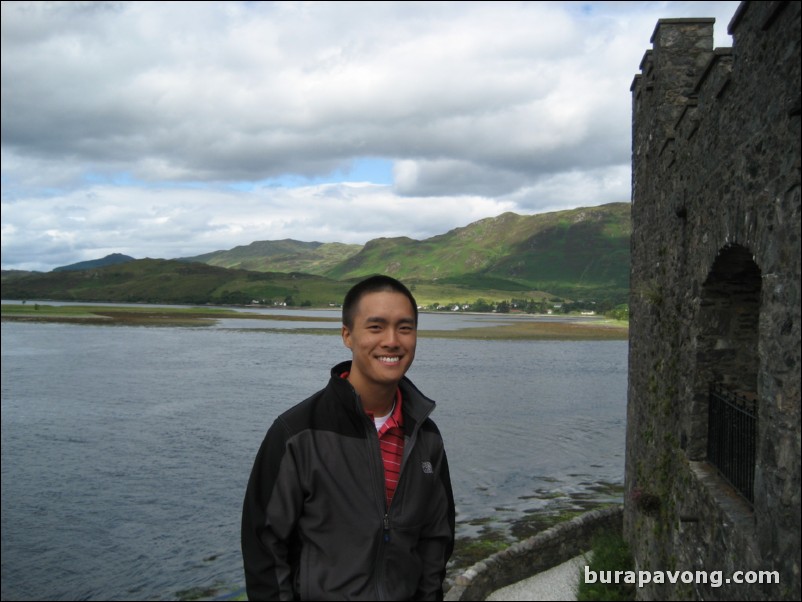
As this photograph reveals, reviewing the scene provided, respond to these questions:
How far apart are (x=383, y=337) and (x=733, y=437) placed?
5.42m

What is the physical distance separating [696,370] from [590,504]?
14.0 meters

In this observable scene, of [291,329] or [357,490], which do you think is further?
[291,329]

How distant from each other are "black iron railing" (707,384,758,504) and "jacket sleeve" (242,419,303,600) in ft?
16.5

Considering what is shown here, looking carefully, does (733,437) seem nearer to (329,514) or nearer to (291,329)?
(329,514)

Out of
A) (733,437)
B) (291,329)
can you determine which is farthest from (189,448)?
(291,329)

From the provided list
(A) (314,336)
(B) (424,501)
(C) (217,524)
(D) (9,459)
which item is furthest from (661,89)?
(A) (314,336)

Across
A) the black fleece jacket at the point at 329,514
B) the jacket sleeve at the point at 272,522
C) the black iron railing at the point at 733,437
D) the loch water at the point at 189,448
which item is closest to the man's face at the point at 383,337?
the black fleece jacket at the point at 329,514

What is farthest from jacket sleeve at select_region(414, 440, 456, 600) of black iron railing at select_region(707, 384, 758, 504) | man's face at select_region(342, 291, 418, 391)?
black iron railing at select_region(707, 384, 758, 504)

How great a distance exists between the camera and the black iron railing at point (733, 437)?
6.82m

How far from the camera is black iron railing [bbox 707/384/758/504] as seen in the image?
268 inches

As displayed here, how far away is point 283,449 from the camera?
11.0 ft

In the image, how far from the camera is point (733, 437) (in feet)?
24.3

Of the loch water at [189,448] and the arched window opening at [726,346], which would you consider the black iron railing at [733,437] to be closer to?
the arched window opening at [726,346]

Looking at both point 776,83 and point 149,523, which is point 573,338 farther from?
point 776,83
